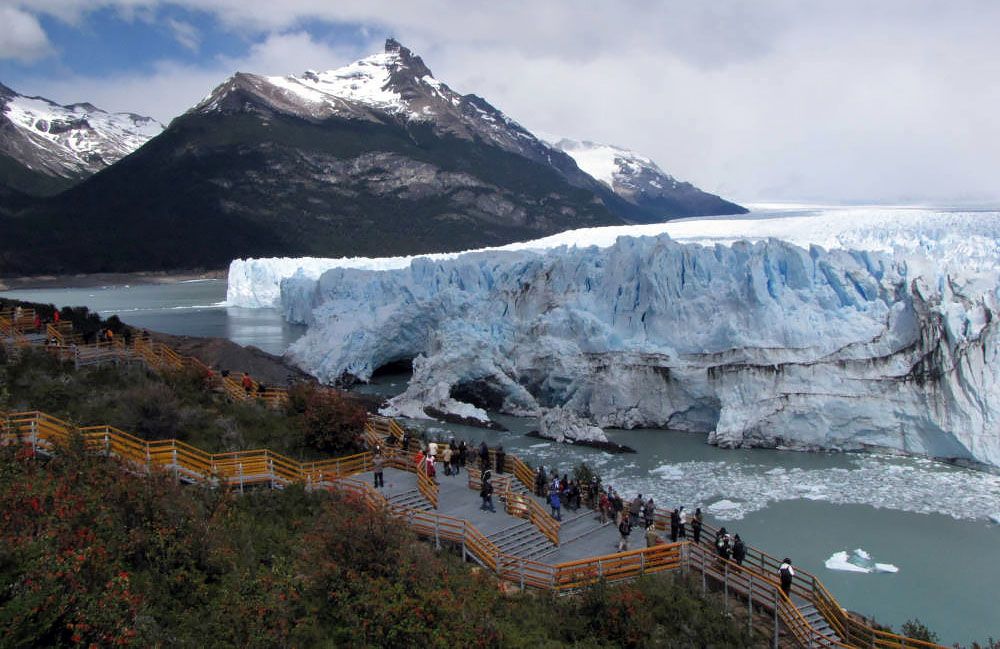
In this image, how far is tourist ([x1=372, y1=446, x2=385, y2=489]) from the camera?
9578 mm

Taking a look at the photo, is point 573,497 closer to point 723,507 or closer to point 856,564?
point 723,507

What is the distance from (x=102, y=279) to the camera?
2611 inches

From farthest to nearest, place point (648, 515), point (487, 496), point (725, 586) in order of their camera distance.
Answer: point (648, 515), point (487, 496), point (725, 586)

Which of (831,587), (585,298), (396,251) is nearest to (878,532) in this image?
(831,587)

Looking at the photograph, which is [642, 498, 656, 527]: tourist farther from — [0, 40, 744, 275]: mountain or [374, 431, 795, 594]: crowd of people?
[0, 40, 744, 275]: mountain

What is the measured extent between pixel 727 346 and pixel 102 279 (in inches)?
2448

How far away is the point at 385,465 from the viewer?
10547 mm

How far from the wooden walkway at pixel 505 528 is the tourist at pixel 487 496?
85 millimetres

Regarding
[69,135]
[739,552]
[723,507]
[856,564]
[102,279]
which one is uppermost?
[69,135]

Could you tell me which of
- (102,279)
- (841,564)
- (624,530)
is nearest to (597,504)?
(624,530)

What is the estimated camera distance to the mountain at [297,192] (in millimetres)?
73875

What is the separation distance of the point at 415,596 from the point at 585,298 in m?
14.3

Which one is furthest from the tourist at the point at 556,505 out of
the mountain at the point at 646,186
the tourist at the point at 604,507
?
the mountain at the point at 646,186

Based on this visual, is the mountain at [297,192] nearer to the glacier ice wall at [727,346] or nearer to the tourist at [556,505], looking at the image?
the glacier ice wall at [727,346]
